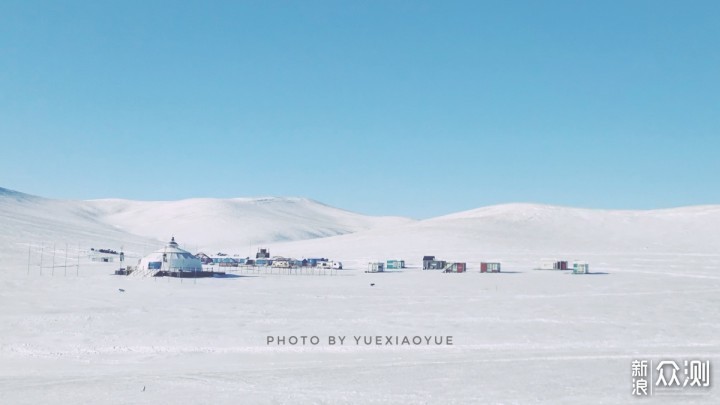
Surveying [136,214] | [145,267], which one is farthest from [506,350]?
[136,214]

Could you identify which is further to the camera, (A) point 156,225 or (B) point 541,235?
(A) point 156,225

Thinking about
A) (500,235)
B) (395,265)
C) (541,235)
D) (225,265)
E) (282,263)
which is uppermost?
(541,235)

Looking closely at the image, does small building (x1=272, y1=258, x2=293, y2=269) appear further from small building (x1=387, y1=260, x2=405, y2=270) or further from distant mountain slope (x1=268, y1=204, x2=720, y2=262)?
distant mountain slope (x1=268, y1=204, x2=720, y2=262)

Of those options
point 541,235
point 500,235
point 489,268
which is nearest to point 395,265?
point 489,268

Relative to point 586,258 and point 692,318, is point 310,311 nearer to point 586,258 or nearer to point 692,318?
point 692,318

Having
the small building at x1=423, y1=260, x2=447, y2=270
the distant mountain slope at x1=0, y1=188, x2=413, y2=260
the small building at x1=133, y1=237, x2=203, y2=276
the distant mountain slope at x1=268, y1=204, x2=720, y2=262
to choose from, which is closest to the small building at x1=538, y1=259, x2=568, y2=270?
the small building at x1=423, y1=260, x2=447, y2=270

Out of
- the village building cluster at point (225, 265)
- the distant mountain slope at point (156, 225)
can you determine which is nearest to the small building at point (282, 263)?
the village building cluster at point (225, 265)

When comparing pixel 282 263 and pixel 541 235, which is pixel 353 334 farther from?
pixel 541 235

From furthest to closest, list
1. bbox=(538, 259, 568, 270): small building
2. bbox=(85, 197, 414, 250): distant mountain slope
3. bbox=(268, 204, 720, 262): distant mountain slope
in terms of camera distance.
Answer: bbox=(85, 197, 414, 250): distant mountain slope → bbox=(268, 204, 720, 262): distant mountain slope → bbox=(538, 259, 568, 270): small building
